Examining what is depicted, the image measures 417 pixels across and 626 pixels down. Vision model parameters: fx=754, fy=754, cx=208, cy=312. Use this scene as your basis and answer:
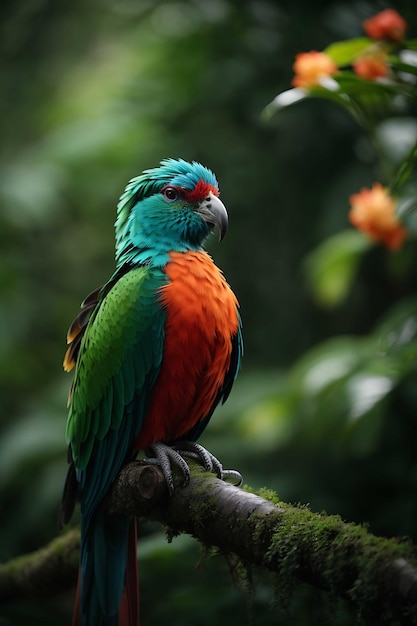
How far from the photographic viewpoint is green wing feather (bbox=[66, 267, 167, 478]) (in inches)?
111

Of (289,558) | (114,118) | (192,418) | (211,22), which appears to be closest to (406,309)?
(192,418)

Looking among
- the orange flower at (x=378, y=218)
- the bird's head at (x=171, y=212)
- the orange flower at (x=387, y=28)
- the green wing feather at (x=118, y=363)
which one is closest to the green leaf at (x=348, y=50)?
the orange flower at (x=387, y=28)

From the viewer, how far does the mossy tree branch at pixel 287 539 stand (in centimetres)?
166

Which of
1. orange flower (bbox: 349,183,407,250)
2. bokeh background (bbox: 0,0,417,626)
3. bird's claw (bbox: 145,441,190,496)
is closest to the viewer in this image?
bird's claw (bbox: 145,441,190,496)

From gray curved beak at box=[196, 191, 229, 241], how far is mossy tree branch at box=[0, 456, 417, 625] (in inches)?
40.8

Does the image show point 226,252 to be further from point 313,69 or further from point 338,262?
point 313,69

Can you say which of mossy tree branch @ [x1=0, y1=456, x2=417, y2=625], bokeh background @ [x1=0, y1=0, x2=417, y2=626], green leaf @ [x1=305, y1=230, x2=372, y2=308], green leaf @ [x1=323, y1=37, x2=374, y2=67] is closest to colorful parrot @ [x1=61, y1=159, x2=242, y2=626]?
mossy tree branch @ [x1=0, y1=456, x2=417, y2=625]

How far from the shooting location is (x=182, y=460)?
8.54 ft

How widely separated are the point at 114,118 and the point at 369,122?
10.4ft

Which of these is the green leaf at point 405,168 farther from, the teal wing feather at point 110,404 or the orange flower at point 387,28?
the teal wing feather at point 110,404

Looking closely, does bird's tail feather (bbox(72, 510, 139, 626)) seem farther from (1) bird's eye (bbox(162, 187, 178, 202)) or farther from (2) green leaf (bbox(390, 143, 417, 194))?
(2) green leaf (bbox(390, 143, 417, 194))

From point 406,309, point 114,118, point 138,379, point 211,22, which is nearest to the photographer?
point 138,379

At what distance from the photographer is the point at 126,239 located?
318 centimetres

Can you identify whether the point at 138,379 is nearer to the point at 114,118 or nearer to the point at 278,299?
the point at 278,299
